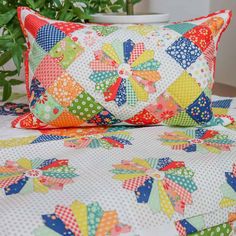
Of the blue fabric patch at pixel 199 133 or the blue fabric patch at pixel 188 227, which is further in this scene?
the blue fabric patch at pixel 199 133

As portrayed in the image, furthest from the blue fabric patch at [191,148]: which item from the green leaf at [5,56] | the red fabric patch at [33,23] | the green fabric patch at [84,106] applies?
the green leaf at [5,56]

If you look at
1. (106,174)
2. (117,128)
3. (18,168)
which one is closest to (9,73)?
(117,128)

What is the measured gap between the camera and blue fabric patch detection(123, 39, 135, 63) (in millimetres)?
1175

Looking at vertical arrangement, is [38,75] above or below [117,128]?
above

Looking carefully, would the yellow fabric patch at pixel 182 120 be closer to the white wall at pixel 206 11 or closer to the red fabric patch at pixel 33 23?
the red fabric patch at pixel 33 23

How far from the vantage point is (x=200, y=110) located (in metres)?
1.20

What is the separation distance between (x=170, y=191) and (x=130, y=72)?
1.15 ft

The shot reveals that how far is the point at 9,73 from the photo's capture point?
4.82 feet

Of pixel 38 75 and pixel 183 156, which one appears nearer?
pixel 183 156

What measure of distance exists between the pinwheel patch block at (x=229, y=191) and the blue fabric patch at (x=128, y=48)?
368 mm

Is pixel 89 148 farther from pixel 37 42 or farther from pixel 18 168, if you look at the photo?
pixel 37 42

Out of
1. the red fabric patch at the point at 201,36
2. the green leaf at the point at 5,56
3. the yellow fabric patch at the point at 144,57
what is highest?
the red fabric patch at the point at 201,36

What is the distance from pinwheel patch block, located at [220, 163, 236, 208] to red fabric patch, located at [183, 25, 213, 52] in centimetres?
36

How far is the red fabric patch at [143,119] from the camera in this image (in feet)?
3.88
